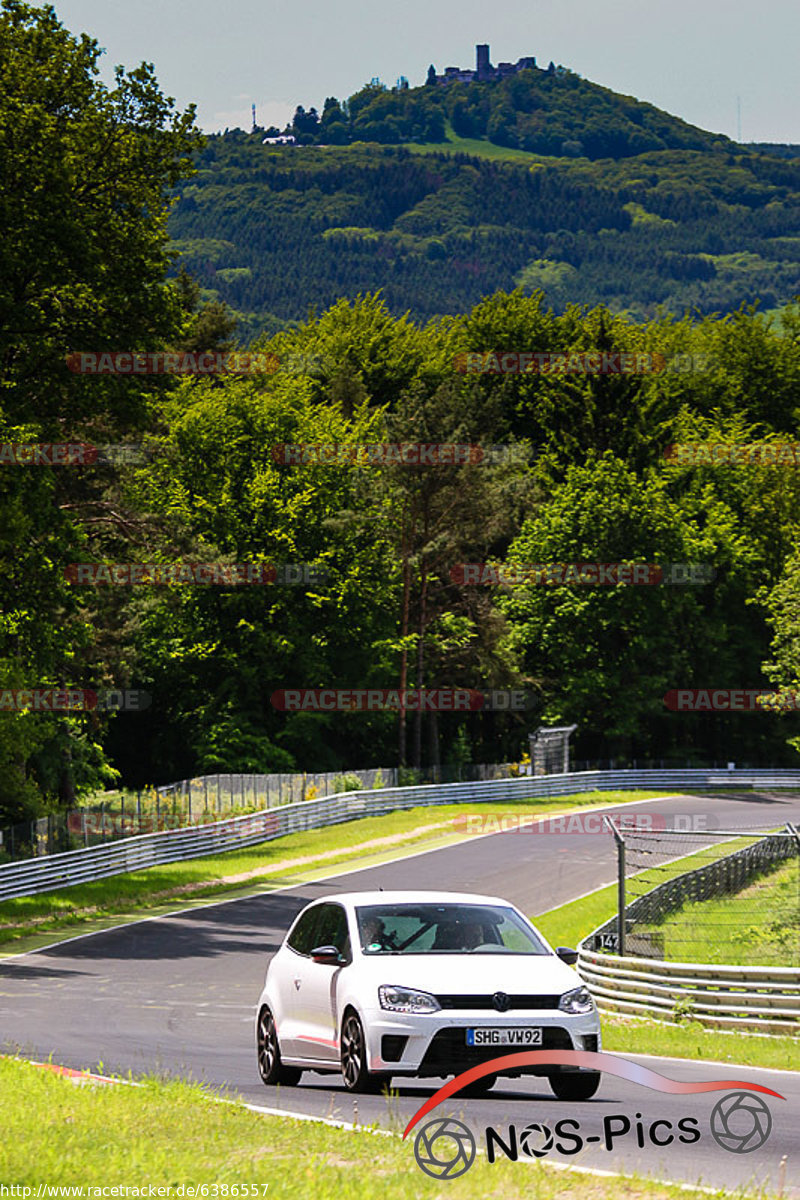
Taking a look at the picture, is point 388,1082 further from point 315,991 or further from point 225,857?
point 225,857

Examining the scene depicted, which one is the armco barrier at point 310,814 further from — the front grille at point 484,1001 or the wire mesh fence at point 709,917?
the front grille at point 484,1001

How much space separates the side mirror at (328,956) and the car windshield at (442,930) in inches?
8.3

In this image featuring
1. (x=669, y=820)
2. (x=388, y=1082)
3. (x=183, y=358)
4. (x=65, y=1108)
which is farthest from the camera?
(x=183, y=358)

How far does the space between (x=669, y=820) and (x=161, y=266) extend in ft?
91.0

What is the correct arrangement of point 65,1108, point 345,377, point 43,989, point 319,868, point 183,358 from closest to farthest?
point 65,1108
point 43,989
point 319,868
point 183,358
point 345,377

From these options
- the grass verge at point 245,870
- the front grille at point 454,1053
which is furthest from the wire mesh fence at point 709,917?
the grass verge at point 245,870

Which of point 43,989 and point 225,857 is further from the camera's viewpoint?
point 225,857

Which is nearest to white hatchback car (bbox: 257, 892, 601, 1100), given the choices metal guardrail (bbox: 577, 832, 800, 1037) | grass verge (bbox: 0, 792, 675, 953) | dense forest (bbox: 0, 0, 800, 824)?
metal guardrail (bbox: 577, 832, 800, 1037)

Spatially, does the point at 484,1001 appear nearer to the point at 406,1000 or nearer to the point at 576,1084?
the point at 406,1000

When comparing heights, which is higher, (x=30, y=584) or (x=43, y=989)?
(x=30, y=584)

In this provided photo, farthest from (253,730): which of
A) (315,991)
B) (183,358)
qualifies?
(315,991)

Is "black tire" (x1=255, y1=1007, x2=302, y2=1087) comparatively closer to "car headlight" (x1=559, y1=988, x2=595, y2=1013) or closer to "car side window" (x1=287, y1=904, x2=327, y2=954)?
"car side window" (x1=287, y1=904, x2=327, y2=954)

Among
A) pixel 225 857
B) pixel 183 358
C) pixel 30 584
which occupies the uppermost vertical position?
pixel 183 358

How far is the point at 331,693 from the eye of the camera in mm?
71875
